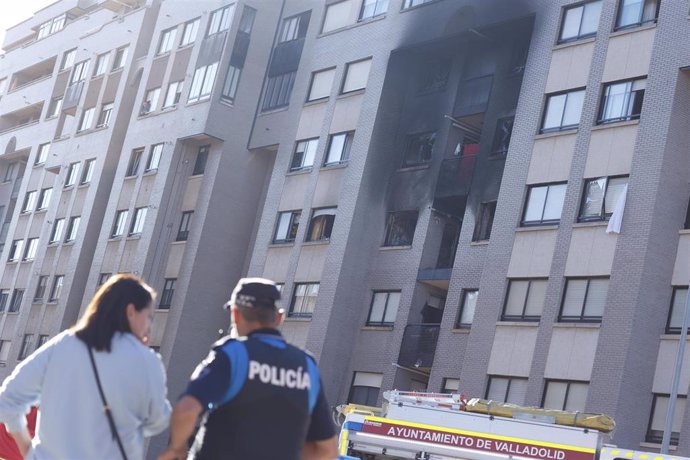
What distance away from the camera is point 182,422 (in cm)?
521

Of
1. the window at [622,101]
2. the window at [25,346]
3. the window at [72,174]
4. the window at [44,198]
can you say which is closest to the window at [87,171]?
the window at [72,174]

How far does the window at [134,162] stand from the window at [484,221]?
22.4 metres

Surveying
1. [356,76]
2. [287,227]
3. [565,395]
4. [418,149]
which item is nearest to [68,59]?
[287,227]

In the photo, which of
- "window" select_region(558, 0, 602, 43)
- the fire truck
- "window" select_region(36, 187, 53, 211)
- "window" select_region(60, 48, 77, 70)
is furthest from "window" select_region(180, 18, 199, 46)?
the fire truck

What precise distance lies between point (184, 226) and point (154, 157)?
4669mm

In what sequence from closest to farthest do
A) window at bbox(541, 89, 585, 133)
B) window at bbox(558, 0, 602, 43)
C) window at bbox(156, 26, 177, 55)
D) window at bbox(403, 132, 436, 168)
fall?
1. window at bbox(541, 89, 585, 133)
2. window at bbox(558, 0, 602, 43)
3. window at bbox(403, 132, 436, 168)
4. window at bbox(156, 26, 177, 55)

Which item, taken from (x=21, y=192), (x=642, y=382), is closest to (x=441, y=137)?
(x=642, y=382)

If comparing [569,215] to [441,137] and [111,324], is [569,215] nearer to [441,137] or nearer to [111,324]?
[441,137]

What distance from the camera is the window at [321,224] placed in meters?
45.8

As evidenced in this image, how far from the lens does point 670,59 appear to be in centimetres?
3509

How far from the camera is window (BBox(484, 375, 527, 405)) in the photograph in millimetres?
35906

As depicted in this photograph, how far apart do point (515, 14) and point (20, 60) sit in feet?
148

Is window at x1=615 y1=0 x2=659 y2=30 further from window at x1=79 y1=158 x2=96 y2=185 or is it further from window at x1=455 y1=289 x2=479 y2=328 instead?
window at x1=79 y1=158 x2=96 y2=185

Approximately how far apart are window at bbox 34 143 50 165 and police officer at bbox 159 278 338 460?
66014 millimetres
